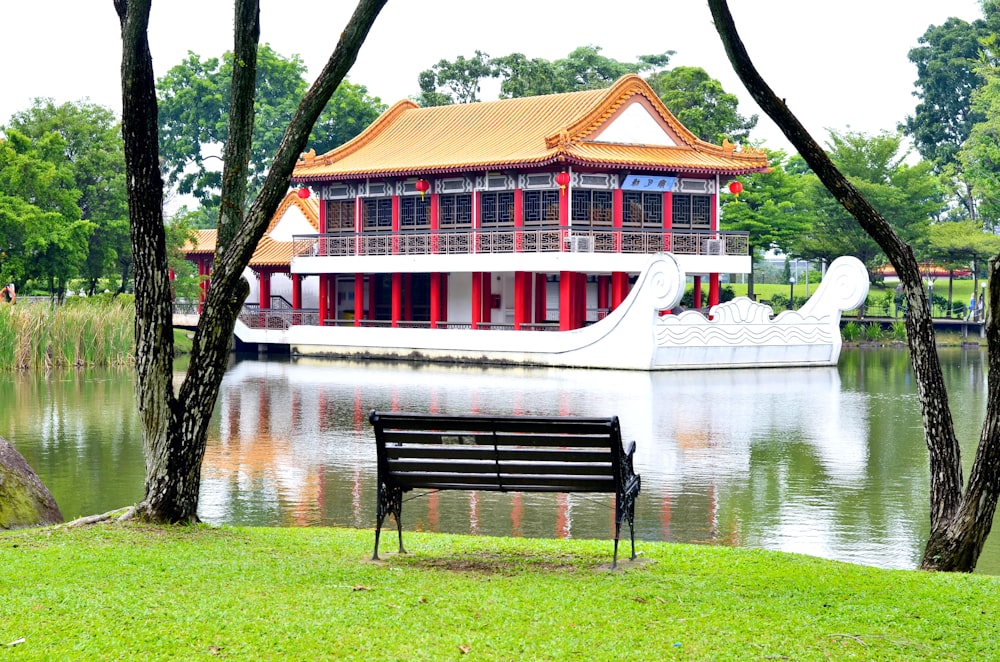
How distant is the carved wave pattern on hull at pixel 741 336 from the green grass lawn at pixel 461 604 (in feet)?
82.7

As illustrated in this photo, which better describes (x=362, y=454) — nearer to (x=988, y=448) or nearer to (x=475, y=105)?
(x=988, y=448)

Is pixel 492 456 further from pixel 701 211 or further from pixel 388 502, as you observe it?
pixel 701 211

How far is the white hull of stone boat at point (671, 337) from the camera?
33438 millimetres

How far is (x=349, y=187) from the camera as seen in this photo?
45906mm

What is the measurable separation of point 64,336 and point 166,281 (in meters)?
24.6

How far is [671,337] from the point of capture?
33750mm

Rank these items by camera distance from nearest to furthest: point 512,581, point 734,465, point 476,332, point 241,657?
1. point 241,657
2. point 512,581
3. point 734,465
4. point 476,332

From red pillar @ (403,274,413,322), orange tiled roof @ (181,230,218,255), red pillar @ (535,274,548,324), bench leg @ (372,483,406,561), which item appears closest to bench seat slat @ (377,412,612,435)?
bench leg @ (372,483,406,561)

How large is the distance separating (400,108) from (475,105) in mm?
3825

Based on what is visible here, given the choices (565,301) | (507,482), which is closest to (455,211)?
(565,301)

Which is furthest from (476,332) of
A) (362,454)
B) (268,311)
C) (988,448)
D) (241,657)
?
(241,657)

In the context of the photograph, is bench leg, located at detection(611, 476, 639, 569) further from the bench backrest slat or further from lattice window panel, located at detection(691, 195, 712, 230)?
lattice window panel, located at detection(691, 195, 712, 230)

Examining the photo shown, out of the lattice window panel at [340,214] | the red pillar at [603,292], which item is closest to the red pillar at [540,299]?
the red pillar at [603,292]

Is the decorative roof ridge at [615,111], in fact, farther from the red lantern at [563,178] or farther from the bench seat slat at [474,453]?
the bench seat slat at [474,453]
